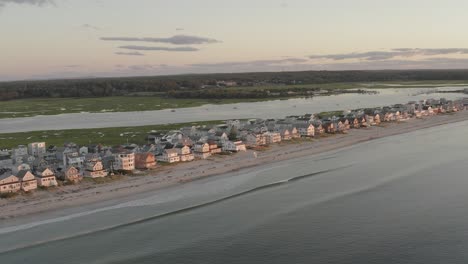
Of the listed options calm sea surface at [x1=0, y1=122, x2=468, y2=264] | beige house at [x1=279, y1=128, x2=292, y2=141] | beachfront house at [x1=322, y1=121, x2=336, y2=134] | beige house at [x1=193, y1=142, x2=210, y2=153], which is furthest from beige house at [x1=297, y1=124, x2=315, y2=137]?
calm sea surface at [x1=0, y1=122, x2=468, y2=264]

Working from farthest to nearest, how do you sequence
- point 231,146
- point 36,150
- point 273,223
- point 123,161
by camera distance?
point 231,146
point 36,150
point 123,161
point 273,223

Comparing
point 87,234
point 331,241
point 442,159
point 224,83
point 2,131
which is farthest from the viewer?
point 224,83

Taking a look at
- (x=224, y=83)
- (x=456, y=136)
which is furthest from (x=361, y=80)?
(x=456, y=136)

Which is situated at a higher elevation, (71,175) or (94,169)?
(94,169)

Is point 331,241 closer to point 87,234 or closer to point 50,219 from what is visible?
point 87,234

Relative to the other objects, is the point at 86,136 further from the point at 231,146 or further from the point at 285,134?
the point at 285,134

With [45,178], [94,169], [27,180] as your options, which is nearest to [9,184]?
[27,180]

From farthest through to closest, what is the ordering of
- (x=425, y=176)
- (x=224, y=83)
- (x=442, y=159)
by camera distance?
(x=224, y=83)
(x=442, y=159)
(x=425, y=176)
